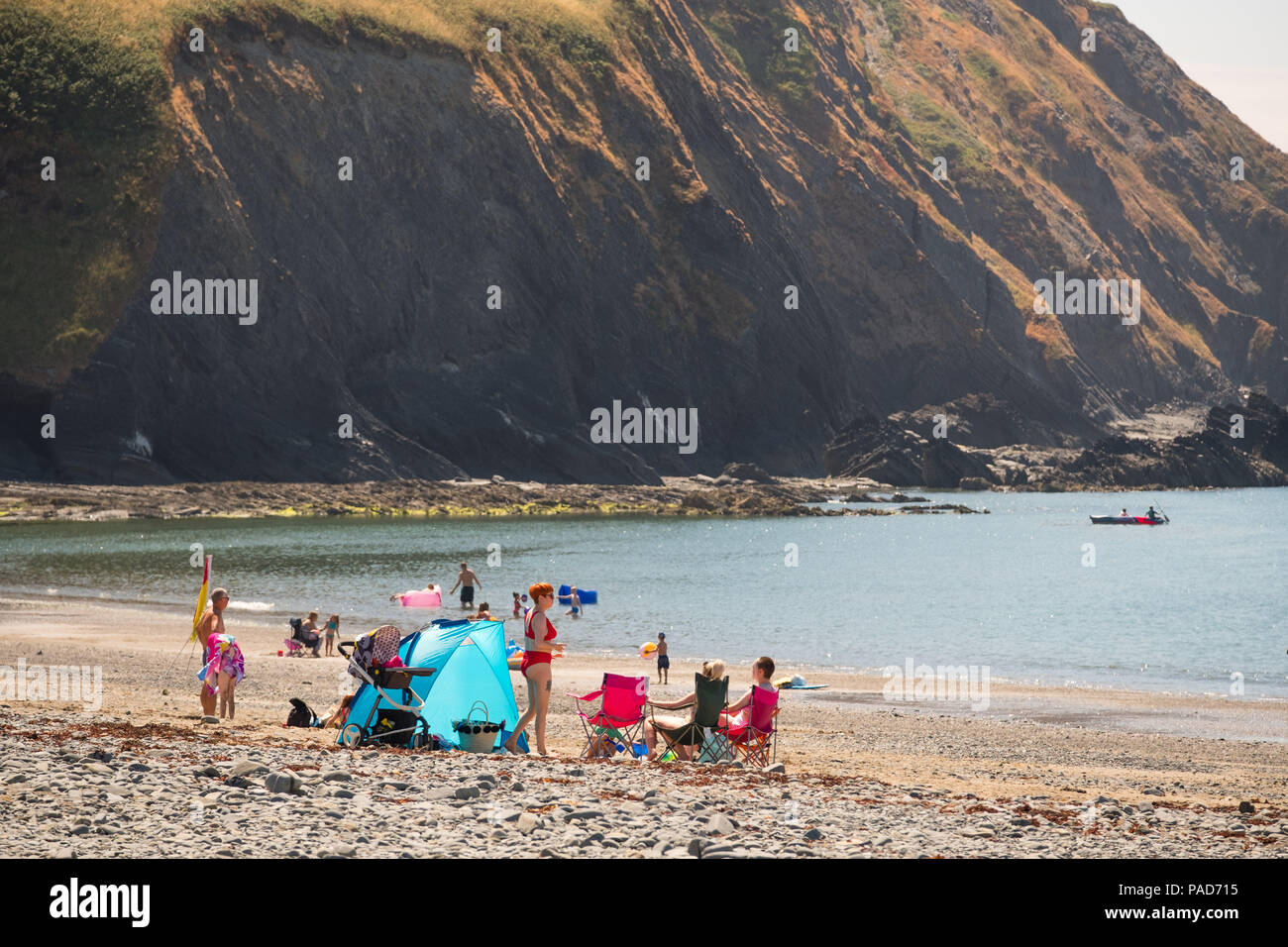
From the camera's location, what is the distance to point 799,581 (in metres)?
56.2

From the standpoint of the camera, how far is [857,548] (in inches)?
3044

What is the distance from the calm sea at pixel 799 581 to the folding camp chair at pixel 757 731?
50.1 feet

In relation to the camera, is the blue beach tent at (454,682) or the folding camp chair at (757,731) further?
the blue beach tent at (454,682)

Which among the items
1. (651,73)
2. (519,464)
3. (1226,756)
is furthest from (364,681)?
(651,73)

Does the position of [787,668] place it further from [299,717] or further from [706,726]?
[706,726]

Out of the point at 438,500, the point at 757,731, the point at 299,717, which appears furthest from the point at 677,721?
the point at 438,500

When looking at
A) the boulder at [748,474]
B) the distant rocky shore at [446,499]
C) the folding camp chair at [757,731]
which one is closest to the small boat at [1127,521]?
the distant rocky shore at [446,499]

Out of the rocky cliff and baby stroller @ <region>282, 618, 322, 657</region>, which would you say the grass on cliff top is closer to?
the rocky cliff

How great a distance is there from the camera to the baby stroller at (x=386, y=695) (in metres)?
15.9

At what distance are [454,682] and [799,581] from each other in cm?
4058

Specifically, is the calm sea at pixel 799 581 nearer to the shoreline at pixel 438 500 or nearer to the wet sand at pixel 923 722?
the shoreline at pixel 438 500

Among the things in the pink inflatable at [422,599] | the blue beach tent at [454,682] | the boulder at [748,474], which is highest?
the boulder at [748,474]

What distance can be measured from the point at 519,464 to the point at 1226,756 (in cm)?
9219
